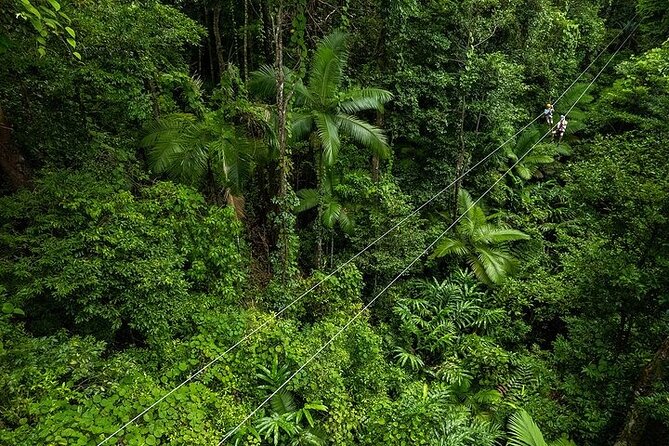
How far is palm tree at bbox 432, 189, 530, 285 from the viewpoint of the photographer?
793 cm

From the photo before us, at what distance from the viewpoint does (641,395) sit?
178 inches

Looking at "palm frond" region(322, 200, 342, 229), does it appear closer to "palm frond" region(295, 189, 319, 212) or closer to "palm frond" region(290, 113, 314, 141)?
"palm frond" region(295, 189, 319, 212)

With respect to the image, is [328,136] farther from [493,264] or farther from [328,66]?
[493,264]

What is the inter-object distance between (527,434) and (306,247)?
486 cm

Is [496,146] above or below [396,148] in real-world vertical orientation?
above

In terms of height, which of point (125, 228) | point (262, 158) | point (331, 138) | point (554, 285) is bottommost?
point (125, 228)

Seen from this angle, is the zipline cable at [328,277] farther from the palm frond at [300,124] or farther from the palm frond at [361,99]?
the palm frond at [300,124]

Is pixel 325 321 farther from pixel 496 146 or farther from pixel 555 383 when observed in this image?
pixel 496 146

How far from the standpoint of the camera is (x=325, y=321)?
5902mm

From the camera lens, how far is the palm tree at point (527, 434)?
4766 millimetres

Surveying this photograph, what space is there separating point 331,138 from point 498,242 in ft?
14.7

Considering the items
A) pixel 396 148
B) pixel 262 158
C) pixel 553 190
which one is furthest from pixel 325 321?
pixel 553 190

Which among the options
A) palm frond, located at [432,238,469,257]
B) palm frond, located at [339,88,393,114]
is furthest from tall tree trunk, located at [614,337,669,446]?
palm frond, located at [339,88,393,114]

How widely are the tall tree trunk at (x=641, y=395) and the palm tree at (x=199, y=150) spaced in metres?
5.75
